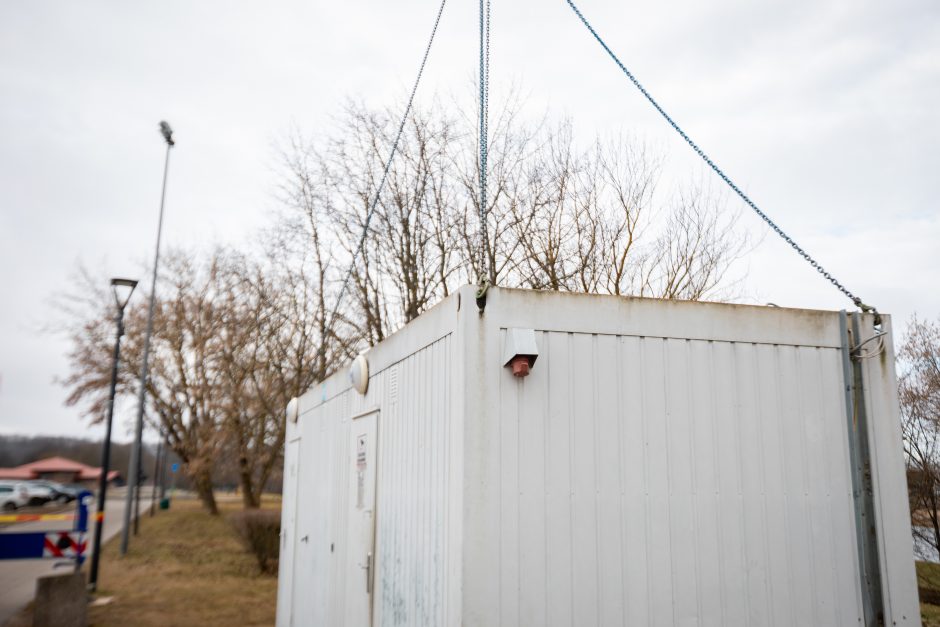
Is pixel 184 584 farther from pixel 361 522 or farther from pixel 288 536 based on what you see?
pixel 361 522

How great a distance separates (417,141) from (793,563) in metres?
11.1

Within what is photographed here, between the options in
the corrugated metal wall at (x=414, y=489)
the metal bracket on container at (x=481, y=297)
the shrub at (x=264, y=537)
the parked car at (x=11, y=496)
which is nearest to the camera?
the metal bracket on container at (x=481, y=297)

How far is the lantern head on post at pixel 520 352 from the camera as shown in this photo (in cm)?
338

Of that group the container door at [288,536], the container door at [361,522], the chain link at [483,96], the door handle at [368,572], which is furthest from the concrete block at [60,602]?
the chain link at [483,96]

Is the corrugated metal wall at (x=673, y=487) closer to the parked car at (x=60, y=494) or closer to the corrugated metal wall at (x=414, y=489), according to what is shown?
the corrugated metal wall at (x=414, y=489)

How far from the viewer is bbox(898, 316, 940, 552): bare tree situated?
10.2 metres

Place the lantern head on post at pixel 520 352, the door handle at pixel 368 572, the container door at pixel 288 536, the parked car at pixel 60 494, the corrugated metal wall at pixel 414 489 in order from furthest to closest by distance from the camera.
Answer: the parked car at pixel 60 494 → the container door at pixel 288 536 → the door handle at pixel 368 572 → the corrugated metal wall at pixel 414 489 → the lantern head on post at pixel 520 352

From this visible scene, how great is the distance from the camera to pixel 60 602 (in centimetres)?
875

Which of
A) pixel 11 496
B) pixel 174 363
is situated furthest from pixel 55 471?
pixel 174 363

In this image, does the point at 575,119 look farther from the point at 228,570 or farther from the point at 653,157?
the point at 228,570

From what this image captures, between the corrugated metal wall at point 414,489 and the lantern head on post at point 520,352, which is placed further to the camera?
the corrugated metal wall at point 414,489

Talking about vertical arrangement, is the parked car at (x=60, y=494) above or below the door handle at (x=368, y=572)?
below

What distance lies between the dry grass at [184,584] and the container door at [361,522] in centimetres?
534

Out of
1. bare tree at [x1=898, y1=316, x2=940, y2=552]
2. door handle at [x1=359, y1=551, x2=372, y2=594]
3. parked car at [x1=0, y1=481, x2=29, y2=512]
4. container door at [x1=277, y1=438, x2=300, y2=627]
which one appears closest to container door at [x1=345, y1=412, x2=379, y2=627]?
door handle at [x1=359, y1=551, x2=372, y2=594]
